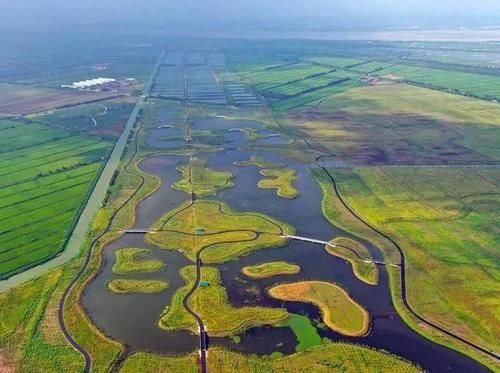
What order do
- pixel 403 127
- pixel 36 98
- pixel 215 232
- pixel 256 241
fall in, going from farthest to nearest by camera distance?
pixel 36 98 → pixel 403 127 → pixel 215 232 → pixel 256 241

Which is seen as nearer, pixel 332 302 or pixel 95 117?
pixel 332 302

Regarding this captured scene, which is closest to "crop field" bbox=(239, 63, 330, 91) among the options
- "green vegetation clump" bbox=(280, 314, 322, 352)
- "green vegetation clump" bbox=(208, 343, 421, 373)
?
"green vegetation clump" bbox=(280, 314, 322, 352)

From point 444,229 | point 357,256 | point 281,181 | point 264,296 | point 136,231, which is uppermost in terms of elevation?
point 444,229

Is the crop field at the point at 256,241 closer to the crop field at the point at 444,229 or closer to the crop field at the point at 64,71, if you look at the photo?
the crop field at the point at 444,229

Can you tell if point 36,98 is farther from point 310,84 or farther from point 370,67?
point 370,67

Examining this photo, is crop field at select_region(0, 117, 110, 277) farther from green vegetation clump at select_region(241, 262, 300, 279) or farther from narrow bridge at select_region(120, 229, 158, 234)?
green vegetation clump at select_region(241, 262, 300, 279)

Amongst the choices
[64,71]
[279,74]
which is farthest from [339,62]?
[64,71]
